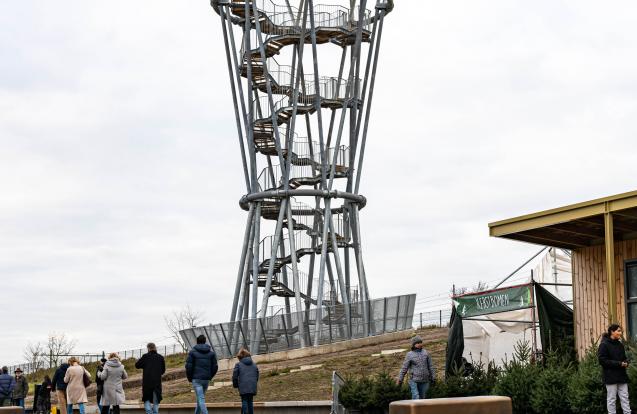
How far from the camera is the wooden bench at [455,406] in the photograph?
927 centimetres

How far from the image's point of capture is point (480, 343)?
2450cm

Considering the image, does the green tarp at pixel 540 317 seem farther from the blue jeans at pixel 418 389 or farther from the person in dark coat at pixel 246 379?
the person in dark coat at pixel 246 379

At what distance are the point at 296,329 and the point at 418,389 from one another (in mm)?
23852

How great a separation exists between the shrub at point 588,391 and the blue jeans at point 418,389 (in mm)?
3331

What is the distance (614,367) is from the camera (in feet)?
57.6

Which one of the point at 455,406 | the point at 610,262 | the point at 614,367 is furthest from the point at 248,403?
the point at 455,406

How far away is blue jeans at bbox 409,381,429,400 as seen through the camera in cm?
2159

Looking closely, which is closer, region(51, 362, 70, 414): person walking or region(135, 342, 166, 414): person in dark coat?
region(135, 342, 166, 414): person in dark coat

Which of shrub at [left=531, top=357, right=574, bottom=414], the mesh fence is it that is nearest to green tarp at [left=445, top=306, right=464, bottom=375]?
shrub at [left=531, top=357, right=574, bottom=414]

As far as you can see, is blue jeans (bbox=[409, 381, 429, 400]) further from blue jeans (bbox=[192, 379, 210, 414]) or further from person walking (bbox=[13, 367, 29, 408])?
person walking (bbox=[13, 367, 29, 408])

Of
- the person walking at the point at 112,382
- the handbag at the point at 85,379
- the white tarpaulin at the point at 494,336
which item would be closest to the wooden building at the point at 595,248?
the white tarpaulin at the point at 494,336

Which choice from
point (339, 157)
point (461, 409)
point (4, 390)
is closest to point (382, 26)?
point (339, 157)

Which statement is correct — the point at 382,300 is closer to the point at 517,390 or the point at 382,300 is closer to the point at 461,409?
the point at 517,390

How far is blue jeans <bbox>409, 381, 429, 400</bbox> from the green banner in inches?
117
